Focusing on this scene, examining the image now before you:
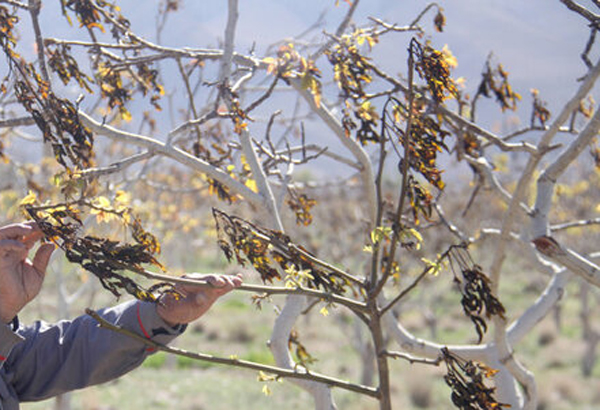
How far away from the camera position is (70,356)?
208 centimetres

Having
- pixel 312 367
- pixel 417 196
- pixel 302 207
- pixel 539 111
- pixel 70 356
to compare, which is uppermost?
pixel 312 367

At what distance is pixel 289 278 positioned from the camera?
1619 mm

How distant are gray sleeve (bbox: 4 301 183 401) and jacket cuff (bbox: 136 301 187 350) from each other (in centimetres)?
7

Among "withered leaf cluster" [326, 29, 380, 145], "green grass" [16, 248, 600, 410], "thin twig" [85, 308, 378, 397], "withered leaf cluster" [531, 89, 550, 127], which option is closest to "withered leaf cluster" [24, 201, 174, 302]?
"thin twig" [85, 308, 378, 397]

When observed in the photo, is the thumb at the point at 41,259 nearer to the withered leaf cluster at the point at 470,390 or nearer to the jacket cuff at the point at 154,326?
the jacket cuff at the point at 154,326

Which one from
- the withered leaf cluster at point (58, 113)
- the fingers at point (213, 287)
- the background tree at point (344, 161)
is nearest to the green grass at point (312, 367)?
the background tree at point (344, 161)

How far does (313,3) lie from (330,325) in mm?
14037

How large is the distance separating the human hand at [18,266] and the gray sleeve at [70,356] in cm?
32

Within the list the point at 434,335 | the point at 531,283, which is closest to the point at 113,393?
the point at 434,335

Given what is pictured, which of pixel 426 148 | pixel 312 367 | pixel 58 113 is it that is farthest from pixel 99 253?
pixel 312 367

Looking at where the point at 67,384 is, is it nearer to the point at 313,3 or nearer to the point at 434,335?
the point at 313,3

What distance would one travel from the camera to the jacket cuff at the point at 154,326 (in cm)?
187

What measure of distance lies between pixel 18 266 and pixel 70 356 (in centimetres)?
51

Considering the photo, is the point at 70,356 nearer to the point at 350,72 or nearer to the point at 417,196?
the point at 417,196
